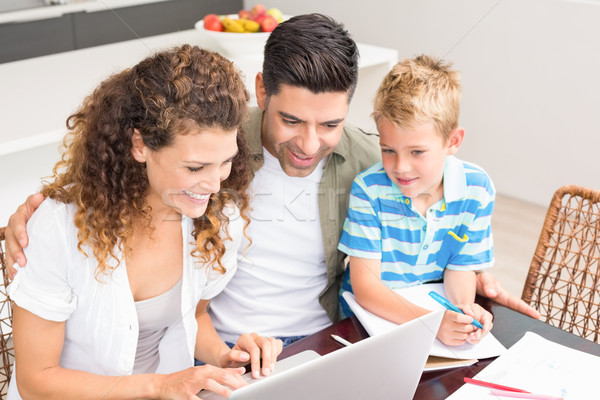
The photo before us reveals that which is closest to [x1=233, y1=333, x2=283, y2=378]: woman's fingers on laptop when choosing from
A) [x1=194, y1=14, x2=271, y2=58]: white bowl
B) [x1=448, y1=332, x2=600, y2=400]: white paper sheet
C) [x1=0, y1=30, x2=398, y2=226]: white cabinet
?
[x1=448, y1=332, x2=600, y2=400]: white paper sheet

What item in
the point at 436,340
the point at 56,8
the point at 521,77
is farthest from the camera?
the point at 56,8

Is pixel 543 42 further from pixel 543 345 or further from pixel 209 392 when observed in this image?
pixel 209 392

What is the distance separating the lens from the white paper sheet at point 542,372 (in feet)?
3.24

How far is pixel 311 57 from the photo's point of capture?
1.25 metres

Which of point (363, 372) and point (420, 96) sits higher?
point (420, 96)

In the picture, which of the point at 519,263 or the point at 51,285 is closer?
the point at 51,285

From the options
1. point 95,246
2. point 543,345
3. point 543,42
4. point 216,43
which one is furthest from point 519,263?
point 95,246

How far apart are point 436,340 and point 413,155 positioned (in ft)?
1.19

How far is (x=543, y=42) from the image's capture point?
2996 millimetres

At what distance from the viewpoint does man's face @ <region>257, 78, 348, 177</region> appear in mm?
1265

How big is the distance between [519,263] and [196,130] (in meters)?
2.08

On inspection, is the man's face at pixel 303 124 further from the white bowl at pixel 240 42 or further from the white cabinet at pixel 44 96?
the white bowl at pixel 240 42

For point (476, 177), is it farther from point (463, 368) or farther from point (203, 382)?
point (203, 382)

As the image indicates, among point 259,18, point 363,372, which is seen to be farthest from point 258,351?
point 259,18
